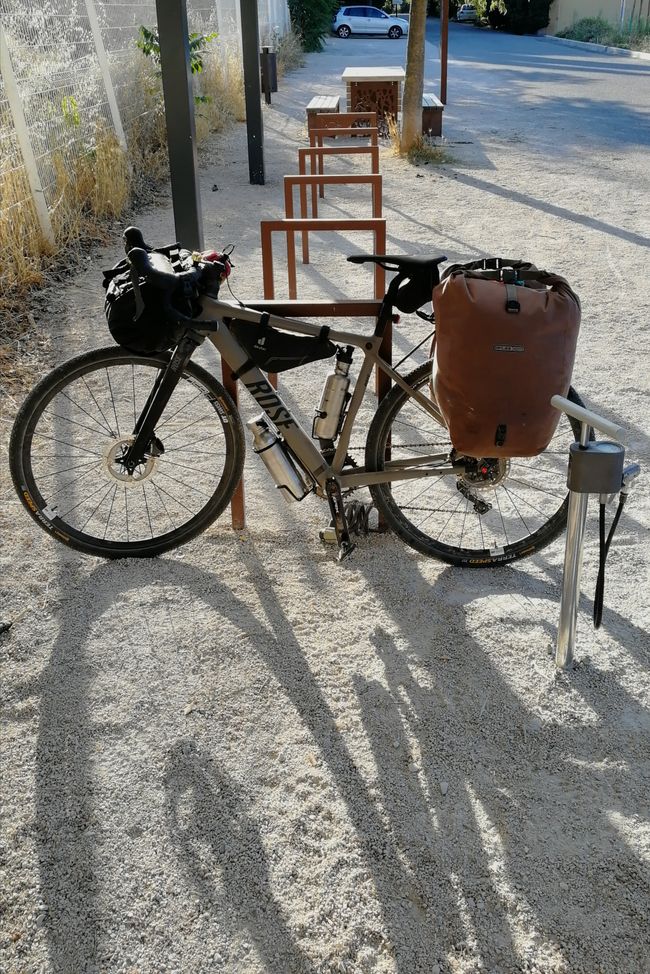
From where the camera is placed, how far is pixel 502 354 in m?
2.56

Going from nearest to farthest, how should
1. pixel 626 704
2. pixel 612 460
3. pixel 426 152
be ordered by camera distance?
pixel 612 460, pixel 626 704, pixel 426 152

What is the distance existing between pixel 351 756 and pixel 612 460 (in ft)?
3.54

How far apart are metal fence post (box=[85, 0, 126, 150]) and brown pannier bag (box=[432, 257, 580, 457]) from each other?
324 inches

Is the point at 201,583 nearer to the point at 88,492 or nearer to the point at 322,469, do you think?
the point at 322,469

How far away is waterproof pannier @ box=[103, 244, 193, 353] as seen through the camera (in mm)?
2828

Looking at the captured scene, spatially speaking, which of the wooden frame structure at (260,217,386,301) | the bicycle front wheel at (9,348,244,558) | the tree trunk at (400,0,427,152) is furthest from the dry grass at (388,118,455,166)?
the bicycle front wheel at (9,348,244,558)

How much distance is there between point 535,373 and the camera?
2576 mm

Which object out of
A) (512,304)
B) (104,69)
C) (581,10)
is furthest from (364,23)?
(512,304)

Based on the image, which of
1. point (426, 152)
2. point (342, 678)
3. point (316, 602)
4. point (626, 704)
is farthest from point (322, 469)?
point (426, 152)

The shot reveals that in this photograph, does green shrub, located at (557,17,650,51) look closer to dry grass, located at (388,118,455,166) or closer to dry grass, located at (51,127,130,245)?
dry grass, located at (388,118,455,166)

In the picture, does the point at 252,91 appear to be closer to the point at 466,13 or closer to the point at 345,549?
the point at 345,549

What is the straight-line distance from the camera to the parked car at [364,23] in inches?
1554

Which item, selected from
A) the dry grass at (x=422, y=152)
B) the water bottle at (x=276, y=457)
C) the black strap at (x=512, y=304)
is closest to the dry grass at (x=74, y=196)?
the water bottle at (x=276, y=457)

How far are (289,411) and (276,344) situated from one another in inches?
9.4
